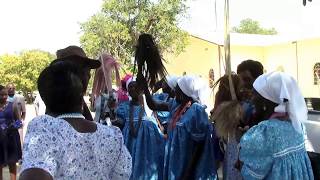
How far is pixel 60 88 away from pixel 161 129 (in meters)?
4.26

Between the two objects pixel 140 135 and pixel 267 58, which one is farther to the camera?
pixel 267 58

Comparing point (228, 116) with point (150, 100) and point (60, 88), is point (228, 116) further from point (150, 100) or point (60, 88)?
point (60, 88)

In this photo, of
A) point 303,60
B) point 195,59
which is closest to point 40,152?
point 303,60

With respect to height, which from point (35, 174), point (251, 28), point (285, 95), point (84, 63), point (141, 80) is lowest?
point (35, 174)

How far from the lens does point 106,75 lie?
15.3ft

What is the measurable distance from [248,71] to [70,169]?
284cm

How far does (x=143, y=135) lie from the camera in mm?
6082

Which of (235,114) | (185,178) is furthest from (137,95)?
(235,114)

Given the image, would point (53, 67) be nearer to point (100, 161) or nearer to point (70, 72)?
point (70, 72)

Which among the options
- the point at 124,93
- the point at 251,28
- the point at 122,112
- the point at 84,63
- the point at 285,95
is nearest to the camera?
the point at 84,63

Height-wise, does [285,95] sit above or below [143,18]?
below

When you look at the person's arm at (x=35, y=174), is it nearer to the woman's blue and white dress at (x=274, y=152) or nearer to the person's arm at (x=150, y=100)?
the woman's blue and white dress at (x=274, y=152)

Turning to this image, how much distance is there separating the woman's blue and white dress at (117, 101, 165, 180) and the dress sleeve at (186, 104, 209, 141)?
1.04m

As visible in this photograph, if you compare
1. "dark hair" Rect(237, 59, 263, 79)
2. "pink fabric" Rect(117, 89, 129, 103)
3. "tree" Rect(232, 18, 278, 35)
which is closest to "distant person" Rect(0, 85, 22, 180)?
"pink fabric" Rect(117, 89, 129, 103)
